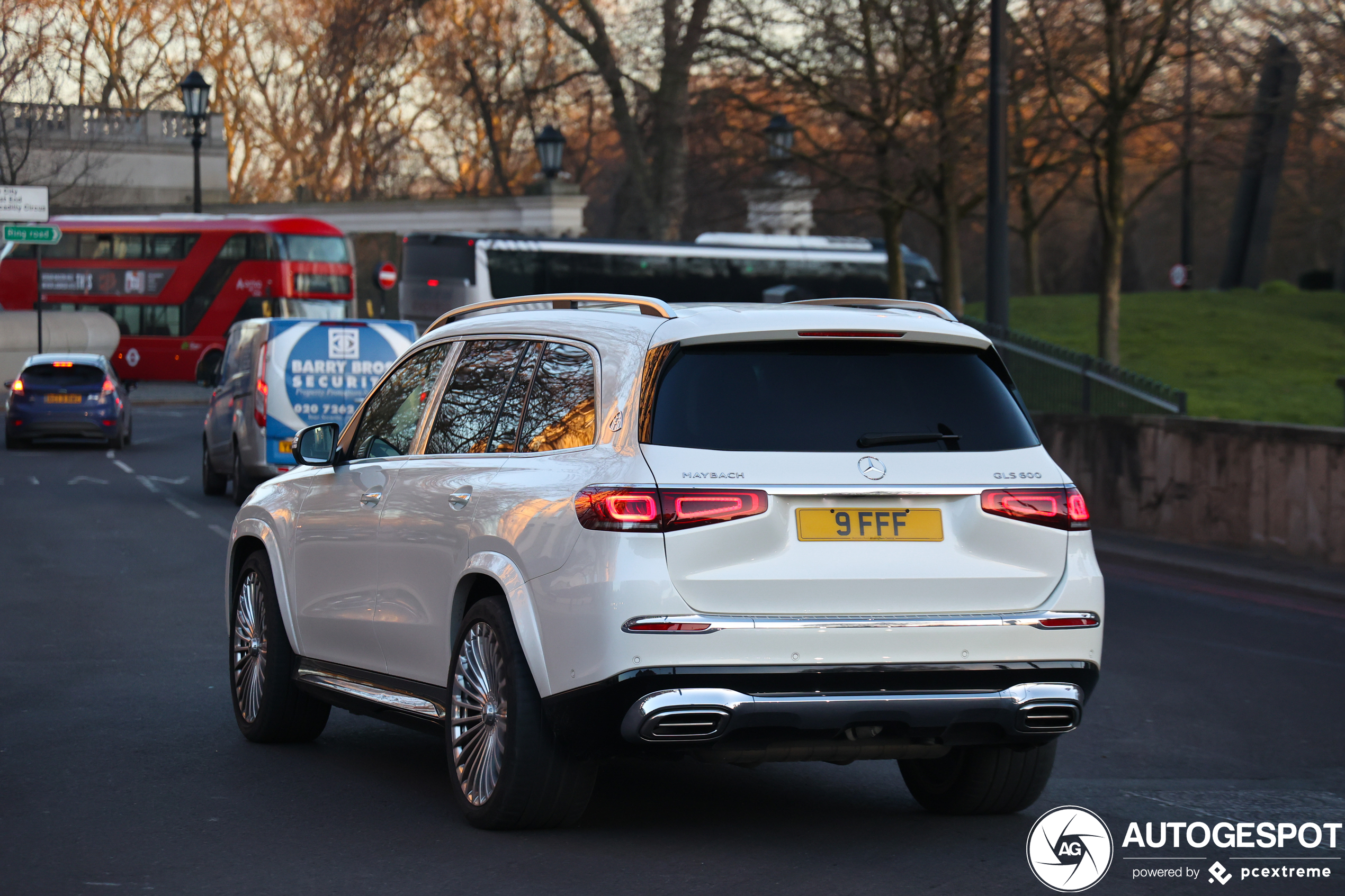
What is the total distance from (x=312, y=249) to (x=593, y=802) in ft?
128

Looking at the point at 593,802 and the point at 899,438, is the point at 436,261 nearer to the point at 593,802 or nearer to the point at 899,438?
the point at 593,802

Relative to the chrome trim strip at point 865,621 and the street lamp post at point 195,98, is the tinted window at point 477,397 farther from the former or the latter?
the street lamp post at point 195,98

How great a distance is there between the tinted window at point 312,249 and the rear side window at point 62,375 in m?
14.6

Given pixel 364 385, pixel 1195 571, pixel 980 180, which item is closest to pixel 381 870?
pixel 1195 571

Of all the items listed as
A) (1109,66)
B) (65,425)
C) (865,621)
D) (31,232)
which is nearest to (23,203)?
(31,232)

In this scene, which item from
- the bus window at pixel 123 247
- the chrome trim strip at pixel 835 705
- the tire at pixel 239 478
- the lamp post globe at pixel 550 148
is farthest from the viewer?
the bus window at pixel 123 247

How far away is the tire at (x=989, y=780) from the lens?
605 centimetres

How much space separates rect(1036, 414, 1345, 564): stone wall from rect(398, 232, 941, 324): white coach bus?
22.1 meters

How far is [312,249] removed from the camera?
43.9m

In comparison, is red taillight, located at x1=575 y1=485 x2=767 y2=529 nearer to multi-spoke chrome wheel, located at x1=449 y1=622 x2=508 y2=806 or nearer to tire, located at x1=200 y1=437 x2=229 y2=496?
multi-spoke chrome wheel, located at x1=449 y1=622 x2=508 y2=806

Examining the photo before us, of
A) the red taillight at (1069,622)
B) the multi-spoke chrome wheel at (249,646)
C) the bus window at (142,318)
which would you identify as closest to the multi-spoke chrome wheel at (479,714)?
the red taillight at (1069,622)

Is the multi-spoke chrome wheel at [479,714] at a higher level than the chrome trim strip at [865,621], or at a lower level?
lower

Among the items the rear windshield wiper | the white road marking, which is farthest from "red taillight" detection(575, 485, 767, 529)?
the white road marking

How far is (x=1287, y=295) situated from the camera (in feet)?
166
